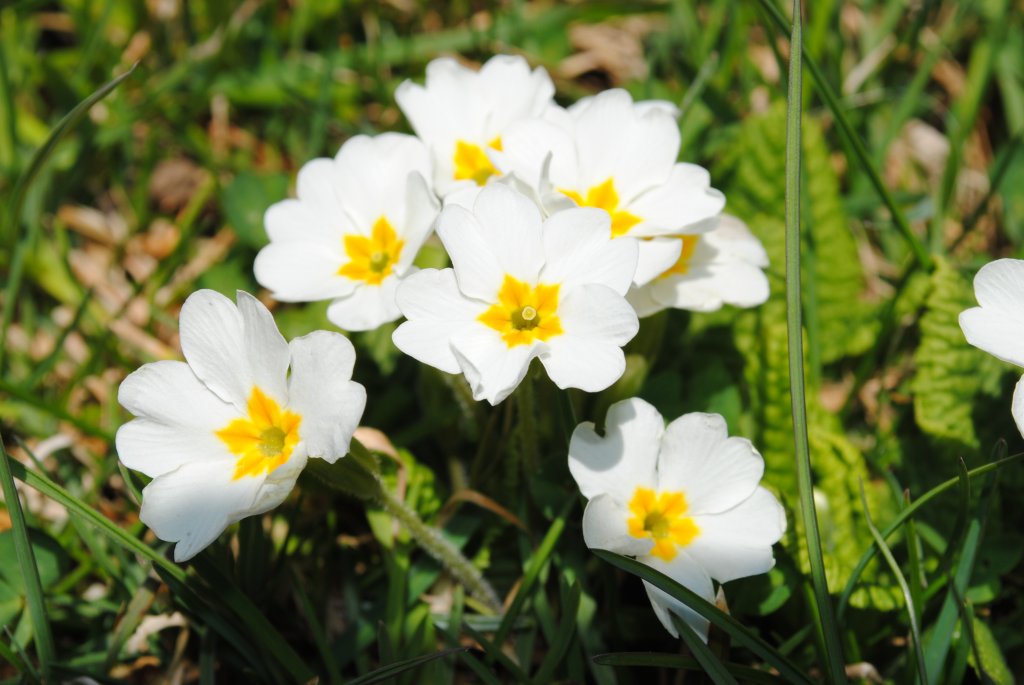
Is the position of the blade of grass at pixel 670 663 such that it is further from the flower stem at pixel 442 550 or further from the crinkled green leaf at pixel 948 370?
the crinkled green leaf at pixel 948 370

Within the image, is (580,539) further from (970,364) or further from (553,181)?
(970,364)

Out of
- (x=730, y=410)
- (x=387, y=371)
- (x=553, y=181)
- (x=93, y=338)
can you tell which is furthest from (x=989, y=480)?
(x=93, y=338)

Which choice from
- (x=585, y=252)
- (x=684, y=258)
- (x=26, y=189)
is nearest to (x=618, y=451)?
(x=585, y=252)

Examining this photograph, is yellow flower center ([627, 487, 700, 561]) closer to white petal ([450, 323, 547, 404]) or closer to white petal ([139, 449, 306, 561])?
white petal ([450, 323, 547, 404])

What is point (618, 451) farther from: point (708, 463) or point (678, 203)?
point (678, 203)

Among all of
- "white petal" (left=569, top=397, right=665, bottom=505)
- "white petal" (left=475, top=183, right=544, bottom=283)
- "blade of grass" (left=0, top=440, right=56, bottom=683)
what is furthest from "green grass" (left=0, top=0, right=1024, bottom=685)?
"white petal" (left=475, top=183, right=544, bottom=283)
